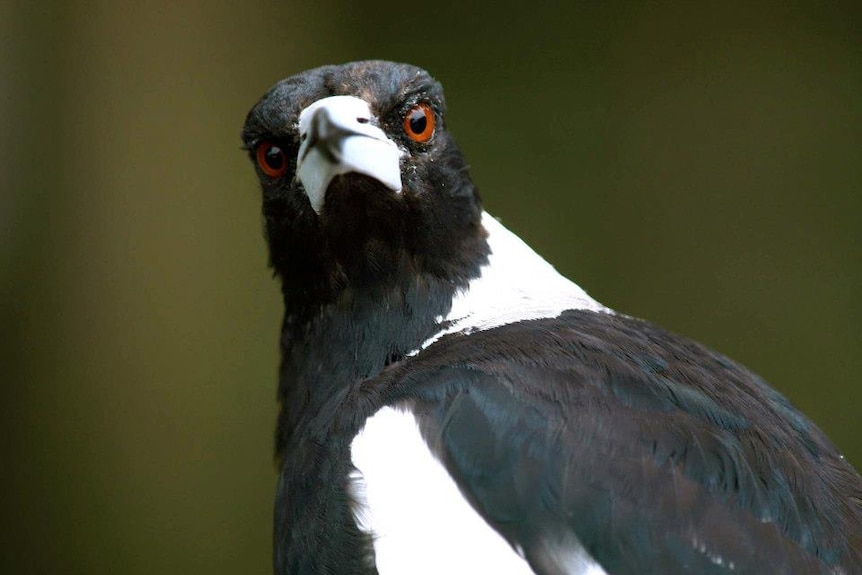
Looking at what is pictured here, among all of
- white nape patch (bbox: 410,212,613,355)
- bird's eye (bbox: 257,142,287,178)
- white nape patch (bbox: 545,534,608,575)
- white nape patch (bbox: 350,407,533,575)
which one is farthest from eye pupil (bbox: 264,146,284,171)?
white nape patch (bbox: 545,534,608,575)

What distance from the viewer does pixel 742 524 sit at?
48.3 inches

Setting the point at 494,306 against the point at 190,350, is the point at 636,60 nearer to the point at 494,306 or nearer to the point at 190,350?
the point at 190,350

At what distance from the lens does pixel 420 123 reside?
164cm

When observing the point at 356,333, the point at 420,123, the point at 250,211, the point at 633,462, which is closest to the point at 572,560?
the point at 633,462

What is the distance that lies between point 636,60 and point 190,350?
1.53 m

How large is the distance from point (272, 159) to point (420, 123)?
21 cm

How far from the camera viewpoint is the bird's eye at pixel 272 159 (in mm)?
1639

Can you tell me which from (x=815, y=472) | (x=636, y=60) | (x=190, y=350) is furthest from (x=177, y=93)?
(x=815, y=472)

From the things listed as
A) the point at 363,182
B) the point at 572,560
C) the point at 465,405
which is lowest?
the point at 572,560

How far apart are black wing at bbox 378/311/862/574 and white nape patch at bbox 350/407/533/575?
19 millimetres

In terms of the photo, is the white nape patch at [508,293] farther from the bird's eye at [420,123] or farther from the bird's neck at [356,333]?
the bird's eye at [420,123]

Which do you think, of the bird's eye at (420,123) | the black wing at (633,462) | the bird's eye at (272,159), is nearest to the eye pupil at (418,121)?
the bird's eye at (420,123)

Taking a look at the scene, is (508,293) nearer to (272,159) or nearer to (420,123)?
(420,123)

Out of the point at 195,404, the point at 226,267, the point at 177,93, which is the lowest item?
the point at 195,404
